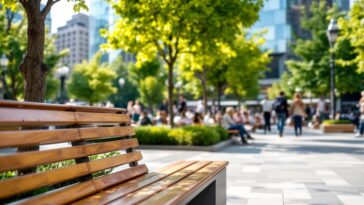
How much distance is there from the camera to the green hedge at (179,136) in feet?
43.3

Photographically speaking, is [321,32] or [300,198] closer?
[300,198]

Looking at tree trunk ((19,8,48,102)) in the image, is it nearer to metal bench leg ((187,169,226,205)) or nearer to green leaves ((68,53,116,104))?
metal bench leg ((187,169,226,205))

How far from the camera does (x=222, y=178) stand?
4844 millimetres

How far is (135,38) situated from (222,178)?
11.2 meters

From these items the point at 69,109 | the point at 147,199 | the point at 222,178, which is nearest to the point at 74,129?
the point at 69,109

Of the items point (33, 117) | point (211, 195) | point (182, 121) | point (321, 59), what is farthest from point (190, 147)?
point (321, 59)

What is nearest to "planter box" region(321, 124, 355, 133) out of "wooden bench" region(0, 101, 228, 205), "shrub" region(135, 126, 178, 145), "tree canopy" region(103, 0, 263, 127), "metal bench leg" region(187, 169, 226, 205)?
"tree canopy" region(103, 0, 263, 127)

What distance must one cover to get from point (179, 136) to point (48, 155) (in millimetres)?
10844

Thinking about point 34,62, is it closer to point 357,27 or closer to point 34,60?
point 34,60

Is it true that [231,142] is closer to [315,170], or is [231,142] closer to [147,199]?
[315,170]

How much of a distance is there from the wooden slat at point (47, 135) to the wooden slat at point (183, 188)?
705mm

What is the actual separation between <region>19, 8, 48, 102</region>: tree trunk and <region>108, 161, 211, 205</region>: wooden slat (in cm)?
189

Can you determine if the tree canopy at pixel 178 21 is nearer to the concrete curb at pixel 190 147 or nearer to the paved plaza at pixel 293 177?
the concrete curb at pixel 190 147

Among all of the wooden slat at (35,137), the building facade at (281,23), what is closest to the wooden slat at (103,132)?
the wooden slat at (35,137)
